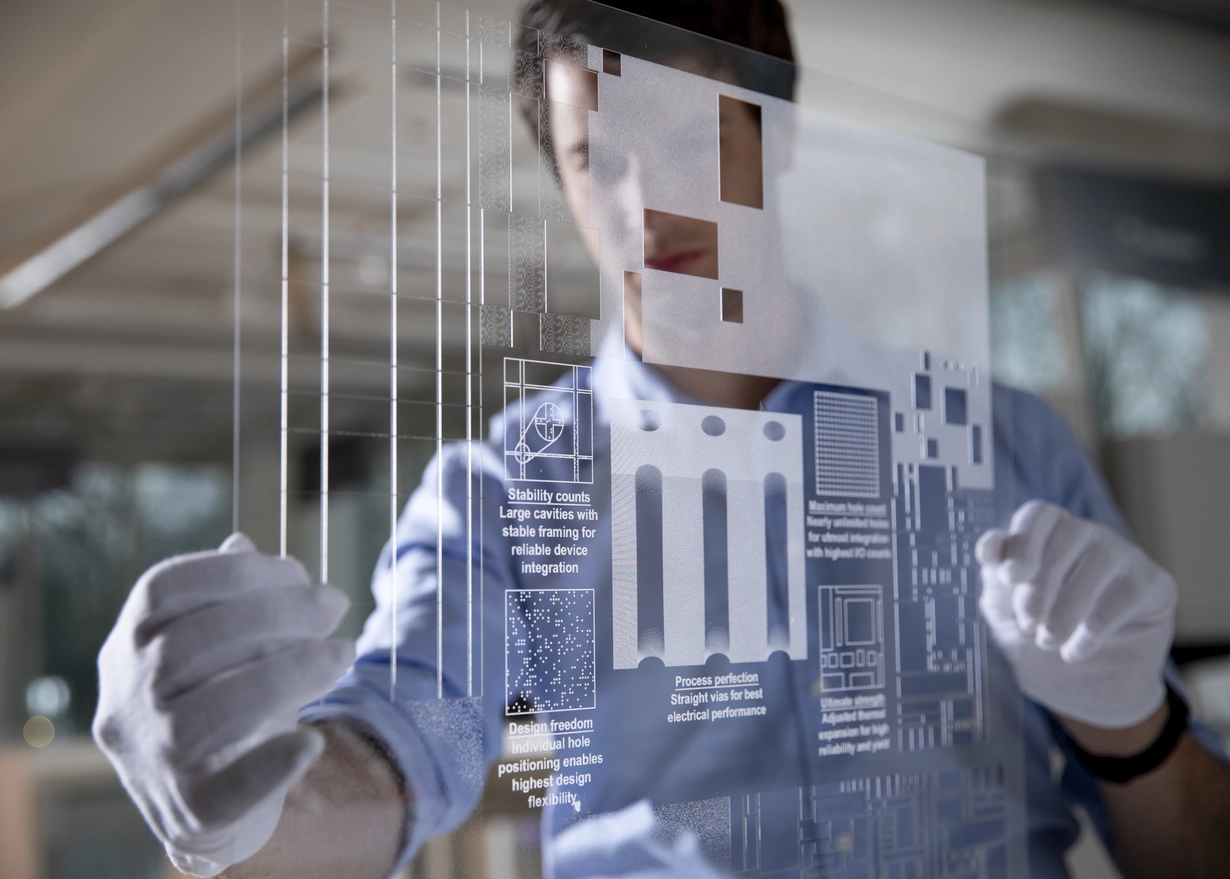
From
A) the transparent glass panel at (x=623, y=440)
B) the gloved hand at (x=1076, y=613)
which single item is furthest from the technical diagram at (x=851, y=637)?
the gloved hand at (x=1076, y=613)

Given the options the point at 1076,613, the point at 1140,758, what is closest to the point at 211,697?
the point at 1076,613

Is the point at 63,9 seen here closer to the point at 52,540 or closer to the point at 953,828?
the point at 953,828

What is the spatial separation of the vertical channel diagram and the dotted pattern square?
0.09 feet

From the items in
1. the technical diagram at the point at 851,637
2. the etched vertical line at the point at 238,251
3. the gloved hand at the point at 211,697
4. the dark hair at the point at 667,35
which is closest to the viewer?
the gloved hand at the point at 211,697

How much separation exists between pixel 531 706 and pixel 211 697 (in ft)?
0.69

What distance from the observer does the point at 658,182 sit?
0.74 metres

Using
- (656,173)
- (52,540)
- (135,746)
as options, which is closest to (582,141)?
(656,173)

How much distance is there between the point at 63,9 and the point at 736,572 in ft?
4.01

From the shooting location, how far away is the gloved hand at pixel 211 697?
1.60 feet

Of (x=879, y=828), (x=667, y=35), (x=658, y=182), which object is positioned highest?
(x=667, y=35)

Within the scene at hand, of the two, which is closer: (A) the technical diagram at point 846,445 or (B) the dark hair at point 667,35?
(B) the dark hair at point 667,35

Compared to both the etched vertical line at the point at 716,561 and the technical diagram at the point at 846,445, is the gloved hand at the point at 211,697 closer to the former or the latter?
the etched vertical line at the point at 716,561

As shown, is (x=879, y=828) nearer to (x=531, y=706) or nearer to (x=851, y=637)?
(x=851, y=637)

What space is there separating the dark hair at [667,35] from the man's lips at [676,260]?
10 cm
